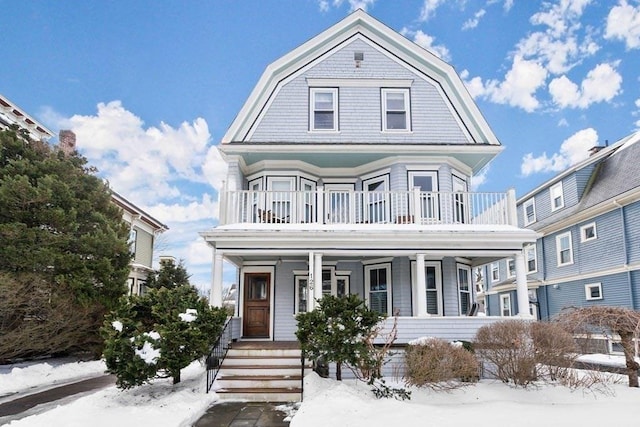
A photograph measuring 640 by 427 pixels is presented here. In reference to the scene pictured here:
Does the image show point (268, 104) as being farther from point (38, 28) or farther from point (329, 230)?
point (38, 28)

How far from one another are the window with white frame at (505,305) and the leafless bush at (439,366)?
17311 mm

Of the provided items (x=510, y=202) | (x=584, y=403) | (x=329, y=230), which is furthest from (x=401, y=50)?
(x=584, y=403)

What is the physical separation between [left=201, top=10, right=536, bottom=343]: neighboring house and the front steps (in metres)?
1.36

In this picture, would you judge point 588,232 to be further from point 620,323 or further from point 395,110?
point 395,110

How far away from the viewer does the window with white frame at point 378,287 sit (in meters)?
12.5

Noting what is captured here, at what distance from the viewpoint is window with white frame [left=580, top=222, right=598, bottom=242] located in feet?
57.9

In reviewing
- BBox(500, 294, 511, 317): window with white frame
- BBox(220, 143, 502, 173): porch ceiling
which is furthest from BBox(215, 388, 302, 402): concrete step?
BBox(500, 294, 511, 317): window with white frame

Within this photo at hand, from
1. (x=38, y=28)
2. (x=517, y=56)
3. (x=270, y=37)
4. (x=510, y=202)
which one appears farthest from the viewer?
(x=517, y=56)

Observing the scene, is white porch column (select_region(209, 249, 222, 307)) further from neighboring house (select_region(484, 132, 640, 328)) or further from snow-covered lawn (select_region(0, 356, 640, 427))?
neighboring house (select_region(484, 132, 640, 328))

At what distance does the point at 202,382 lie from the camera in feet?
30.0

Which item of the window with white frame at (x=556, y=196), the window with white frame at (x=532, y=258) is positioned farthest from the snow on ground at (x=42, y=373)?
the window with white frame at (x=556, y=196)

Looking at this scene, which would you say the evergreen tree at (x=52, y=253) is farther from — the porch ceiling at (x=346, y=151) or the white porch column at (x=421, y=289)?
the white porch column at (x=421, y=289)

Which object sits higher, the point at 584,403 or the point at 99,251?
the point at 99,251

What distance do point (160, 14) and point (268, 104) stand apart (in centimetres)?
662
